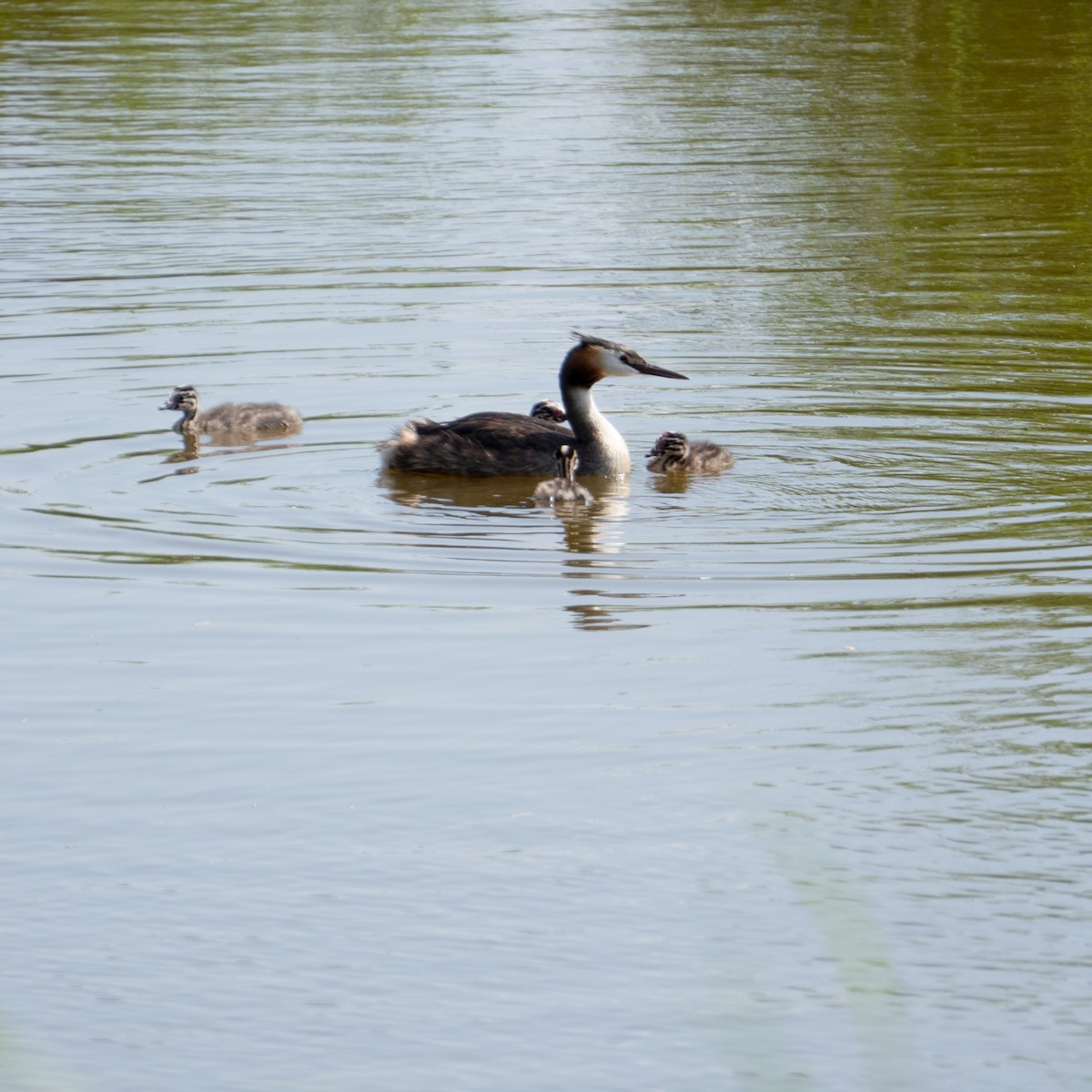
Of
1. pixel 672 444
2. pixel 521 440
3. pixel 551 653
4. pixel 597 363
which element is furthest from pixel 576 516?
pixel 551 653

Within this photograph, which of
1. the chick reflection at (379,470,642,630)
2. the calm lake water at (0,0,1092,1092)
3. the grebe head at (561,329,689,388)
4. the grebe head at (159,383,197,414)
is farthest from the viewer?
the grebe head at (159,383,197,414)

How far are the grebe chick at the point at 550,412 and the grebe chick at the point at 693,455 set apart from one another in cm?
123

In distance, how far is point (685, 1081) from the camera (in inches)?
187

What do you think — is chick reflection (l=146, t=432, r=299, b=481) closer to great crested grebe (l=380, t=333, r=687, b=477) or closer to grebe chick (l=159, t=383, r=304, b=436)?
grebe chick (l=159, t=383, r=304, b=436)

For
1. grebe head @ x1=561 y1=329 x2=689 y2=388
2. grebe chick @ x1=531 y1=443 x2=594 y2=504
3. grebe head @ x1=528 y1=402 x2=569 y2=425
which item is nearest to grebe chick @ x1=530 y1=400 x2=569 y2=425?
grebe head @ x1=528 y1=402 x2=569 y2=425

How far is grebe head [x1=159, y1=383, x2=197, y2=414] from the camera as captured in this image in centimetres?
1218

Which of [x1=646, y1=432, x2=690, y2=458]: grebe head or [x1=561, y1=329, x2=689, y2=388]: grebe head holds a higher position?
[x1=561, y1=329, x2=689, y2=388]: grebe head

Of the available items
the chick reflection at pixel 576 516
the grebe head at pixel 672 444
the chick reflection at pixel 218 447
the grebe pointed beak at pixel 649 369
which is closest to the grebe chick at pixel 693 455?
the grebe head at pixel 672 444

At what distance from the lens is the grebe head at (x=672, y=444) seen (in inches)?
429

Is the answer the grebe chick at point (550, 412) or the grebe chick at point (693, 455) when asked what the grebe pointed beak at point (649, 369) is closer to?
the grebe chick at point (550, 412)

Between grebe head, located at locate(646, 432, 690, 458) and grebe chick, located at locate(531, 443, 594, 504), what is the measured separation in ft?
1.37

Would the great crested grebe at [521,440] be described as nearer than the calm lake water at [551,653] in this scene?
No

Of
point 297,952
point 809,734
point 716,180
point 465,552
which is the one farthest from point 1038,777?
point 716,180

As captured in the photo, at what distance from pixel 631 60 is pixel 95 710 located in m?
23.9
